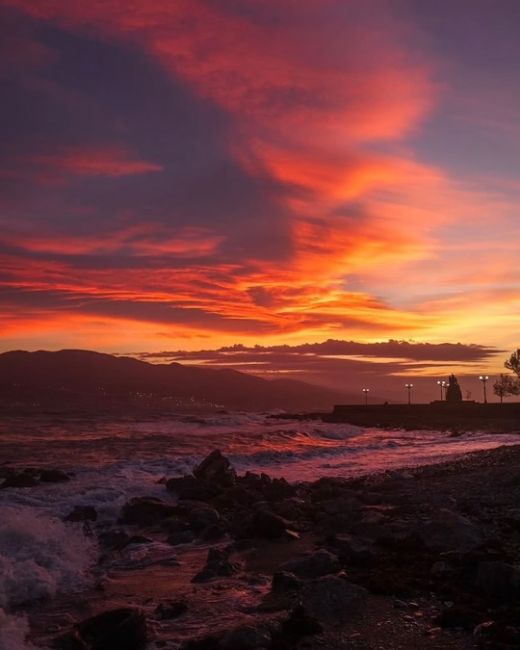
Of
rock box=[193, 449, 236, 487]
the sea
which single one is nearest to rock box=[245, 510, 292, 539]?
the sea

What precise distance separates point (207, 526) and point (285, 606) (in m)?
6.28

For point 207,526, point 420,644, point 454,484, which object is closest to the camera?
point 420,644

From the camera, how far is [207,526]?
47.3 ft

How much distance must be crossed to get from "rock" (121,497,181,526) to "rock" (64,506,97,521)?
796 millimetres

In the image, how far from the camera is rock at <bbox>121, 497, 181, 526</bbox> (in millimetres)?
15836

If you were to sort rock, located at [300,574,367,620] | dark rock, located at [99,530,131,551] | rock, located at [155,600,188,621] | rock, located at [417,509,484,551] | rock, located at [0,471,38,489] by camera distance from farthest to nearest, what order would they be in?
rock, located at [0,471,38,489] → dark rock, located at [99,530,131,551] → rock, located at [417,509,484,551] → rock, located at [155,600,188,621] → rock, located at [300,574,367,620]

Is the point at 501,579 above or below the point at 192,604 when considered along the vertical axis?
above

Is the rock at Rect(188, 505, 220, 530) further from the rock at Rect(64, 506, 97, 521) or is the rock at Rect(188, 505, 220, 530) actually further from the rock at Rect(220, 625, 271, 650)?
the rock at Rect(220, 625, 271, 650)

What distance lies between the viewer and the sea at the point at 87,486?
32.5 feet

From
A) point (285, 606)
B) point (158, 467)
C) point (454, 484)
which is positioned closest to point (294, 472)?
point (158, 467)

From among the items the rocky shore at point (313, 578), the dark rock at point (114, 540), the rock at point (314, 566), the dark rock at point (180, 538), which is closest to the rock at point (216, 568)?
the rocky shore at point (313, 578)

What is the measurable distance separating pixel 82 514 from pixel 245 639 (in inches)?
385

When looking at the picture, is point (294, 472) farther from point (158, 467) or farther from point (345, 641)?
point (345, 641)

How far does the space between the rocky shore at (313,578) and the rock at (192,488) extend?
163cm
